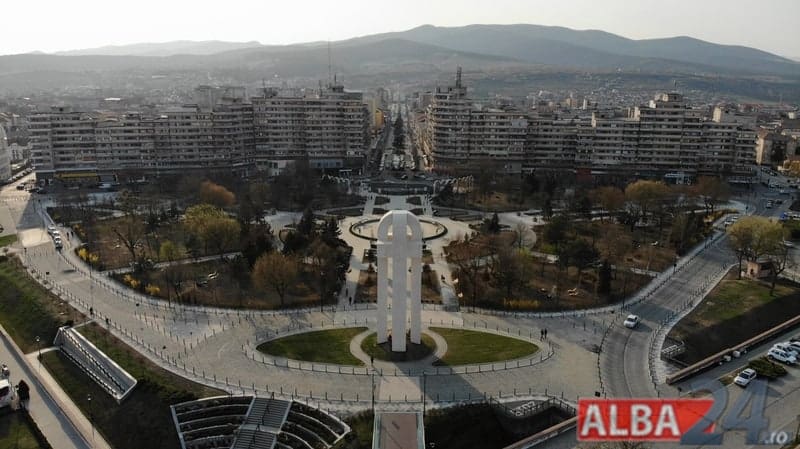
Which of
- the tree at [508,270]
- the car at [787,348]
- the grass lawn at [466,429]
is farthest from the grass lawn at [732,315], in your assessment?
the grass lawn at [466,429]

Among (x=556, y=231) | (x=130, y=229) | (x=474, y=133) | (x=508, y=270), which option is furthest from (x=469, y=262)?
(x=474, y=133)

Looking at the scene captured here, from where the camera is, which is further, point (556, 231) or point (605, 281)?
point (556, 231)

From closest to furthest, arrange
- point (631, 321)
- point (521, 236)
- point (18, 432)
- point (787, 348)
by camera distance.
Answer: point (18, 432), point (787, 348), point (631, 321), point (521, 236)

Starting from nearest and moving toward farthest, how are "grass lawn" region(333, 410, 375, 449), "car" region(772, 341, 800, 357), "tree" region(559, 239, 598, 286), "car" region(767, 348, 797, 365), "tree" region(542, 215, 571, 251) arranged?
"grass lawn" region(333, 410, 375, 449), "car" region(767, 348, 797, 365), "car" region(772, 341, 800, 357), "tree" region(559, 239, 598, 286), "tree" region(542, 215, 571, 251)

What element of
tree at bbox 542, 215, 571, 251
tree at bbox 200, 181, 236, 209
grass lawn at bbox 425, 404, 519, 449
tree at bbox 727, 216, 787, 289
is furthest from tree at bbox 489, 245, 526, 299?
tree at bbox 200, 181, 236, 209

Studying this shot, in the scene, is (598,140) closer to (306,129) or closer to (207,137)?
(306,129)

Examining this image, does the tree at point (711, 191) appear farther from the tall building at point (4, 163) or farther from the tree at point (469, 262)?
the tall building at point (4, 163)

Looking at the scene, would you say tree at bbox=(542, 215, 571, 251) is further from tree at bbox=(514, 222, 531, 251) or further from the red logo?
the red logo

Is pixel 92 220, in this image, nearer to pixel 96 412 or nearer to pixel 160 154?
pixel 160 154
